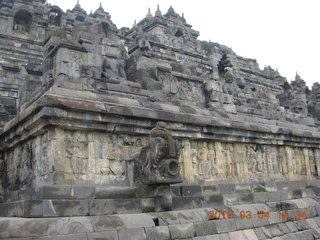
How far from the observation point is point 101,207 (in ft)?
23.1

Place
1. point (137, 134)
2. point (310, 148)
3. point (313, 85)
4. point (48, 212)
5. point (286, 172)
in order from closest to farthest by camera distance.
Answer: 1. point (48, 212)
2. point (137, 134)
3. point (286, 172)
4. point (310, 148)
5. point (313, 85)

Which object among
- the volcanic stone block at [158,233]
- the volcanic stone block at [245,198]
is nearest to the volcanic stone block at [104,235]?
the volcanic stone block at [158,233]

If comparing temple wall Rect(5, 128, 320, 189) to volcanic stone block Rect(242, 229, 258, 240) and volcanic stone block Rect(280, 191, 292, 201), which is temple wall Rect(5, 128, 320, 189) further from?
volcanic stone block Rect(242, 229, 258, 240)

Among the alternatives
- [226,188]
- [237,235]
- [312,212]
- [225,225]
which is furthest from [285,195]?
[225,225]

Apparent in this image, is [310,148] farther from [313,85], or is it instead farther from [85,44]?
[313,85]

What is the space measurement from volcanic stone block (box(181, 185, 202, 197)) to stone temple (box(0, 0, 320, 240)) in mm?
23

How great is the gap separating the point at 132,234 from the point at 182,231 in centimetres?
115

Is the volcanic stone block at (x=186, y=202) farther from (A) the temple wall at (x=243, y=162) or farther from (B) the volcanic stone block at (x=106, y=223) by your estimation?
(B) the volcanic stone block at (x=106, y=223)

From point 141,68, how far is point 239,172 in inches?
152

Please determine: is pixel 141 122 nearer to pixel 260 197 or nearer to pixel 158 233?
pixel 158 233

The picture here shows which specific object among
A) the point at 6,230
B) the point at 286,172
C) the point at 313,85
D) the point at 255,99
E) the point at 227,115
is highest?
the point at 313,85

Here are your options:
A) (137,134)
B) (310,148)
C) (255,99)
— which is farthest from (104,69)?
(310,148)

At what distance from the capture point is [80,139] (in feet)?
25.0

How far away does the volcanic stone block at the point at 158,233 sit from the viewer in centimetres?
691
